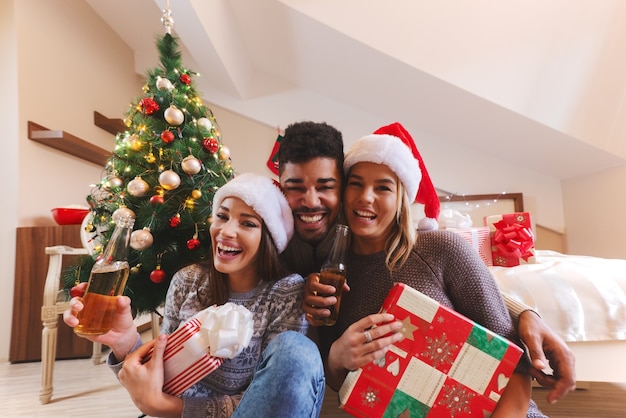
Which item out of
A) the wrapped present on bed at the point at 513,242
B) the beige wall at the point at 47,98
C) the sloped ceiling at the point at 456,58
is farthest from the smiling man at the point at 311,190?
the beige wall at the point at 47,98

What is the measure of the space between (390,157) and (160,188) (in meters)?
0.88

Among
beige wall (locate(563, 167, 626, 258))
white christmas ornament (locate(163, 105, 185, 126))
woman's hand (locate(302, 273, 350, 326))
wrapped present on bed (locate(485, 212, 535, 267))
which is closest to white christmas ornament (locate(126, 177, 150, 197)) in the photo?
white christmas ornament (locate(163, 105, 185, 126))

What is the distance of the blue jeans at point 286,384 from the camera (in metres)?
0.59

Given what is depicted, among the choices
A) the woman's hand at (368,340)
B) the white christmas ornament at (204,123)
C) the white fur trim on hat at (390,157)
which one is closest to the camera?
the woman's hand at (368,340)

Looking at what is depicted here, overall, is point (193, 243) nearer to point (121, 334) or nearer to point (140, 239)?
point (140, 239)

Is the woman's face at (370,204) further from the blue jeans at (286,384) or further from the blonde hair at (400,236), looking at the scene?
the blue jeans at (286,384)

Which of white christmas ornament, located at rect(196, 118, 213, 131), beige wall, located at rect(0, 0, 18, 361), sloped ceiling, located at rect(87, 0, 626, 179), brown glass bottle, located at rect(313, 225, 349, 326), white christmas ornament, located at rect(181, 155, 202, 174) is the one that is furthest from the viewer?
sloped ceiling, located at rect(87, 0, 626, 179)

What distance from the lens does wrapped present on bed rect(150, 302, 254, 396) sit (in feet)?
2.10

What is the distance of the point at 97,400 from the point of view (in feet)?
4.94

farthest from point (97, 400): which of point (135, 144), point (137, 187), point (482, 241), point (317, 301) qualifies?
point (482, 241)

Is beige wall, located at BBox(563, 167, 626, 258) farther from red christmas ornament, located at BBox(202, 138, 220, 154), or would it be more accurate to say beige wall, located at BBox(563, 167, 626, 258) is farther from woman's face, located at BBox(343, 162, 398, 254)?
red christmas ornament, located at BBox(202, 138, 220, 154)

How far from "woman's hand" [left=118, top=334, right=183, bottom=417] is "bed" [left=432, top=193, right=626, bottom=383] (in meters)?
1.14

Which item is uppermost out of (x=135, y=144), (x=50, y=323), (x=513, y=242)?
(x=135, y=144)

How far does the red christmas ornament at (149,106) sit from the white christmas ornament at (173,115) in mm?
54
